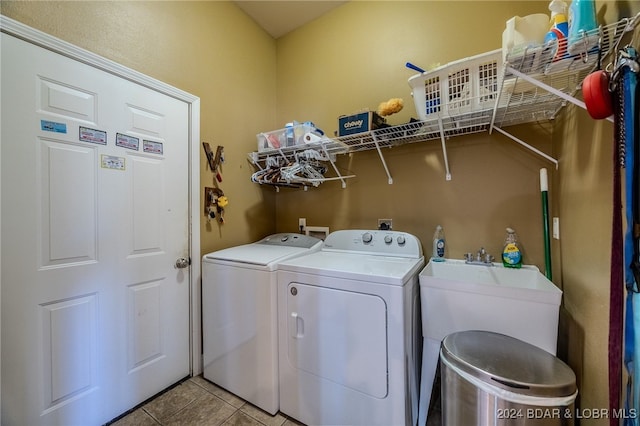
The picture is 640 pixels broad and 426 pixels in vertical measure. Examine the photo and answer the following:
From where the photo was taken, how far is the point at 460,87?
1.39 metres

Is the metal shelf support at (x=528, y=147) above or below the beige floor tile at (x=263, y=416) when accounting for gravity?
above

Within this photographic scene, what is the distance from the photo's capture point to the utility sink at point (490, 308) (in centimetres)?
115

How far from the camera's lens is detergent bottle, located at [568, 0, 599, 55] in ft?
2.85

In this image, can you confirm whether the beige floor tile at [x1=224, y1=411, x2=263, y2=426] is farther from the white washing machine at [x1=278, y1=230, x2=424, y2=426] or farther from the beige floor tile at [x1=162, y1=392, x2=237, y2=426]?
the white washing machine at [x1=278, y1=230, x2=424, y2=426]

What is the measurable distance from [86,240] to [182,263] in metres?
0.58

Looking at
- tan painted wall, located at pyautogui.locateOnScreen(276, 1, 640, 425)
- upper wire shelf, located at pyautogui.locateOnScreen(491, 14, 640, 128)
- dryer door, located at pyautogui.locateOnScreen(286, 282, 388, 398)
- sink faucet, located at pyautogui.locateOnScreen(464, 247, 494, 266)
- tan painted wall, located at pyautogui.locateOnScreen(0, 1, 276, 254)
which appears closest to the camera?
upper wire shelf, located at pyautogui.locateOnScreen(491, 14, 640, 128)

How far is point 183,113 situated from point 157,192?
635mm

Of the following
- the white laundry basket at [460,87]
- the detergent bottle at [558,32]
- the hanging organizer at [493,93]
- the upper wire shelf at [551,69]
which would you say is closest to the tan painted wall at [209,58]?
the hanging organizer at [493,93]

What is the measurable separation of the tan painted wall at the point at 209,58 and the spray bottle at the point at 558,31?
2100 mm

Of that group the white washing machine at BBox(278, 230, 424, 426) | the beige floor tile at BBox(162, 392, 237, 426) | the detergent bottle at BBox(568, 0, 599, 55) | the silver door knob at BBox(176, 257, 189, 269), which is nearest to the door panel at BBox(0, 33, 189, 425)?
the silver door knob at BBox(176, 257, 189, 269)

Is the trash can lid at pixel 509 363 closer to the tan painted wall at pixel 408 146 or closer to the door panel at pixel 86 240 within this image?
the tan painted wall at pixel 408 146

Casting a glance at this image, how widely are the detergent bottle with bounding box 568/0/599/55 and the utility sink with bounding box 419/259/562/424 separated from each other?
978mm

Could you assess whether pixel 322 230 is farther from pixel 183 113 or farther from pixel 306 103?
pixel 183 113

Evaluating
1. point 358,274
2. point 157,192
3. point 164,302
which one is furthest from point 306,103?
point 164,302
